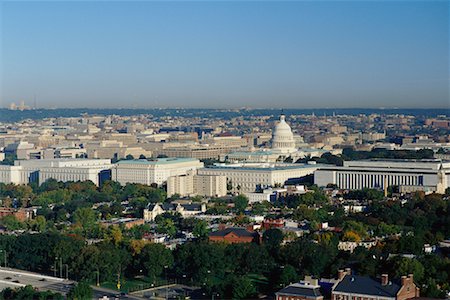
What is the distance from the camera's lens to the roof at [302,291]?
19234 mm

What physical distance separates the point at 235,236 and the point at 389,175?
1711 cm

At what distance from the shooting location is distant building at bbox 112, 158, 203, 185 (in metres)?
46.7

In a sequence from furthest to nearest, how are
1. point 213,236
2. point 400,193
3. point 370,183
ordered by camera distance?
point 370,183
point 400,193
point 213,236

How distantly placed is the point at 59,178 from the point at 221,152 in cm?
1633

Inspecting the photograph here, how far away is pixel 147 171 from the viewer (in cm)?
4684

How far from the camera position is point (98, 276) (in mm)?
23547

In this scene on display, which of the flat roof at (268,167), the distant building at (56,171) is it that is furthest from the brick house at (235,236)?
the distant building at (56,171)

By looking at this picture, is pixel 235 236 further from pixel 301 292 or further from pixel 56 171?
pixel 56 171

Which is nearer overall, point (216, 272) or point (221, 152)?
point (216, 272)

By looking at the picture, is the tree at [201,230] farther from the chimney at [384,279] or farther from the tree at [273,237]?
the chimney at [384,279]

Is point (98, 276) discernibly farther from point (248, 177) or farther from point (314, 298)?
point (248, 177)

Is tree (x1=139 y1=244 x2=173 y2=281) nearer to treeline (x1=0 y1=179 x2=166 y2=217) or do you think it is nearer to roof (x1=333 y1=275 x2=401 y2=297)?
roof (x1=333 y1=275 x2=401 y2=297)

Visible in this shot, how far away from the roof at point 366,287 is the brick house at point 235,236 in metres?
8.36

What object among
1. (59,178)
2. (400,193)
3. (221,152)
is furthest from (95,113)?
(400,193)
